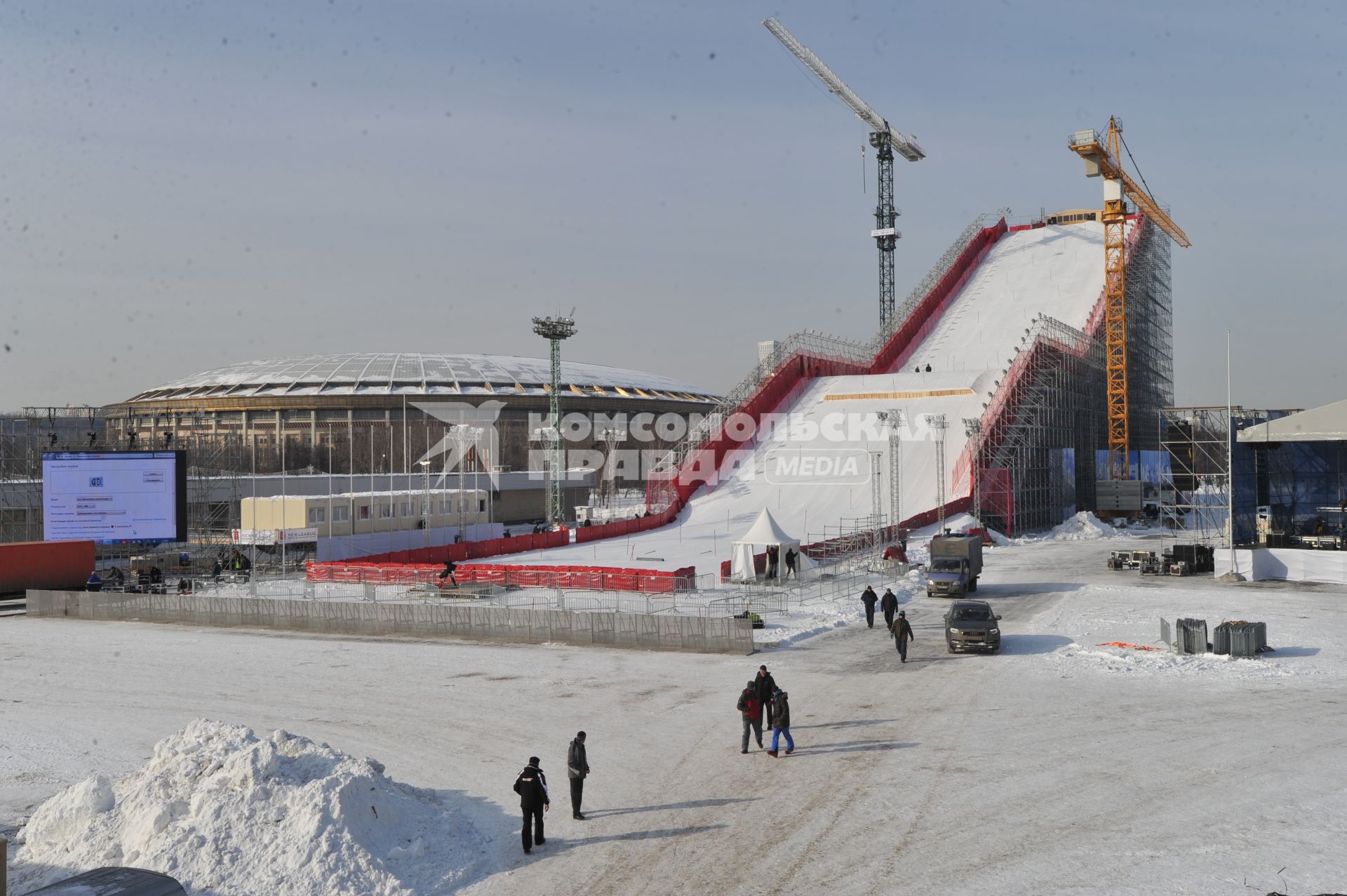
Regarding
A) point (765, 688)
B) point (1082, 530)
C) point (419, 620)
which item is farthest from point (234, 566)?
point (1082, 530)

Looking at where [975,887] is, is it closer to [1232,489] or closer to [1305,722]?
[1305,722]

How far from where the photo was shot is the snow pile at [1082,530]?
52.8 meters

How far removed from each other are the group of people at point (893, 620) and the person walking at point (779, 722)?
297 inches

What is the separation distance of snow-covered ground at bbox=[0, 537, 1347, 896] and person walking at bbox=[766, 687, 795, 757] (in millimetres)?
361

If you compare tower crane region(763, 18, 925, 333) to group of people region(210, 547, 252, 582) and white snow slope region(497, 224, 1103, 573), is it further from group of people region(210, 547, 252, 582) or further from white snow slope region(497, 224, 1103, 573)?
group of people region(210, 547, 252, 582)

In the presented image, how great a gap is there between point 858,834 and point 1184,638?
45.6 ft

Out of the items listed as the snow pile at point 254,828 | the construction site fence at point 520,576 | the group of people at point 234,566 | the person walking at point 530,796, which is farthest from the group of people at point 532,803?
the group of people at point 234,566

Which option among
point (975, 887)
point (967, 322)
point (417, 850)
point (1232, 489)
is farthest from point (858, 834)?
point (967, 322)

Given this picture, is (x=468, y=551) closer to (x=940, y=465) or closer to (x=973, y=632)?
(x=940, y=465)

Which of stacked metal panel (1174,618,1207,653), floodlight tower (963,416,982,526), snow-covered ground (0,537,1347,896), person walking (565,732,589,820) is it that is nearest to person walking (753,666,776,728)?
snow-covered ground (0,537,1347,896)

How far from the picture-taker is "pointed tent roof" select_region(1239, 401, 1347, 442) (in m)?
35.8

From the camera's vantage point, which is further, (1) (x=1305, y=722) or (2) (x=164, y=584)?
(2) (x=164, y=584)

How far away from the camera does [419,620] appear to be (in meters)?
28.8

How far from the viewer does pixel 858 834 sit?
41.3 ft
